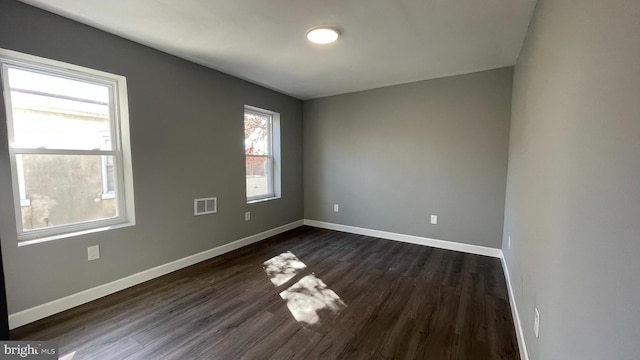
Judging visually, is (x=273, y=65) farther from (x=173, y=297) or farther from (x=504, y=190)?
(x=504, y=190)

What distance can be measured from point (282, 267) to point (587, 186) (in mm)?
2792

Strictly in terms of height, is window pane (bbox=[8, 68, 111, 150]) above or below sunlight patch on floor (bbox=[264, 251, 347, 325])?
above

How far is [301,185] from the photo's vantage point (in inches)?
197

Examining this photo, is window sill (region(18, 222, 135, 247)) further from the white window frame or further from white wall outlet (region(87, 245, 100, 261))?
the white window frame

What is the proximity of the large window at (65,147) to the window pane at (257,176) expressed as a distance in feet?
5.64

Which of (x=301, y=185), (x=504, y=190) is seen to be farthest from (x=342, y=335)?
(x=301, y=185)

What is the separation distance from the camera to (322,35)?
2.33 metres

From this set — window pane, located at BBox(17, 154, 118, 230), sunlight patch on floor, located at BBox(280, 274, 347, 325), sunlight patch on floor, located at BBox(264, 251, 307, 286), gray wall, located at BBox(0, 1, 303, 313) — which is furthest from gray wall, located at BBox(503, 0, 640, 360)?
window pane, located at BBox(17, 154, 118, 230)

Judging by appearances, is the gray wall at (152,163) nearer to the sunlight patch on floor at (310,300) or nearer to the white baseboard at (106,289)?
the white baseboard at (106,289)

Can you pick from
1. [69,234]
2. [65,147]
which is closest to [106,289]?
[69,234]

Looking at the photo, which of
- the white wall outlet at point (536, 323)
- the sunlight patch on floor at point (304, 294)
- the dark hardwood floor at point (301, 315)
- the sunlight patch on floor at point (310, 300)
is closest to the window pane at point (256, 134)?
the dark hardwood floor at point (301, 315)

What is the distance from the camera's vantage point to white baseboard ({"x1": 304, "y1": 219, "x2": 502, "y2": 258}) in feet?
11.4

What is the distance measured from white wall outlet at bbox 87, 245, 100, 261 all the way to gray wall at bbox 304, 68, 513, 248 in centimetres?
327

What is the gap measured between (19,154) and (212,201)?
5.65 ft
